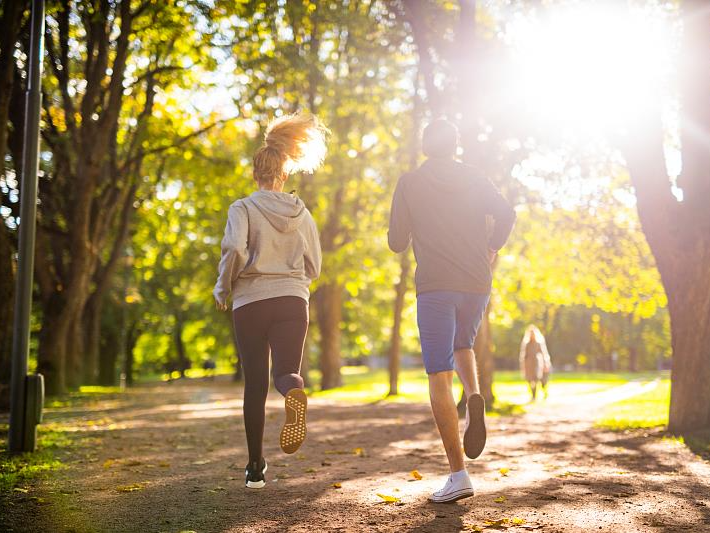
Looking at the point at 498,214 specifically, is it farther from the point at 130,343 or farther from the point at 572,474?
the point at 130,343

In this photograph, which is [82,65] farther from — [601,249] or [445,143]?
[445,143]

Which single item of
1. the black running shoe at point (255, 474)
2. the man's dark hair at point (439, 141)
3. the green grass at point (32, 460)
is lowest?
the green grass at point (32, 460)

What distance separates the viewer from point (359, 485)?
5805 mm

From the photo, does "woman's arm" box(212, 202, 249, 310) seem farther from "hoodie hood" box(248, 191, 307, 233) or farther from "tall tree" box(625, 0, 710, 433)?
"tall tree" box(625, 0, 710, 433)

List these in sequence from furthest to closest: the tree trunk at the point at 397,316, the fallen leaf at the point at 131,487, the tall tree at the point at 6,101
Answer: the tree trunk at the point at 397,316
the tall tree at the point at 6,101
the fallen leaf at the point at 131,487

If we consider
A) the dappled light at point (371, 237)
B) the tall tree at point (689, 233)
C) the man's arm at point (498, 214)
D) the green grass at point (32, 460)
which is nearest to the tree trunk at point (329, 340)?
the dappled light at point (371, 237)

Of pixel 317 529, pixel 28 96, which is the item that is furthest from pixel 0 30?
pixel 317 529

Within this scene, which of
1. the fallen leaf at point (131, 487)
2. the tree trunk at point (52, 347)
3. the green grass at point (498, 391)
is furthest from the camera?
the green grass at point (498, 391)

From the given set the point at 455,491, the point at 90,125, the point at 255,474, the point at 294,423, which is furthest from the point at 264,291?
the point at 90,125

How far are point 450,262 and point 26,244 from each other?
Result: 4429 millimetres

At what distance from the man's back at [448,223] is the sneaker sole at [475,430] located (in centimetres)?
70

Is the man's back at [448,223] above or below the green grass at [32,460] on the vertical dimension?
above

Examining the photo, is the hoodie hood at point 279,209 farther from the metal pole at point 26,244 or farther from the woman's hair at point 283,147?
the metal pole at point 26,244

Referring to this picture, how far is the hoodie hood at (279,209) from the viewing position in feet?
17.0
